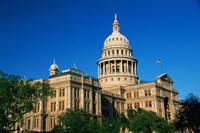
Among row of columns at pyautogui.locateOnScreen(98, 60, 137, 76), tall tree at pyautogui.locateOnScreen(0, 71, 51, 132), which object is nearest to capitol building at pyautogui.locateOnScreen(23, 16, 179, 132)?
row of columns at pyautogui.locateOnScreen(98, 60, 137, 76)

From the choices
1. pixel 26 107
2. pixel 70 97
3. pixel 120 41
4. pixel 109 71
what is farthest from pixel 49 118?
pixel 120 41

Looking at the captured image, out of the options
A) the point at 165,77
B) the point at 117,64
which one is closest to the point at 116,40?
the point at 117,64

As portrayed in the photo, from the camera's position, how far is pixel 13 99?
186 ft

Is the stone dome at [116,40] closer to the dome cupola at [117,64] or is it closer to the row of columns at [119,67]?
the dome cupola at [117,64]

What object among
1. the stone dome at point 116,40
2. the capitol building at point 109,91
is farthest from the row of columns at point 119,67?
the stone dome at point 116,40

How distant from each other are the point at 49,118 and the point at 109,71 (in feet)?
148

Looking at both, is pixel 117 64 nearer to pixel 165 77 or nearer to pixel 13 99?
pixel 165 77

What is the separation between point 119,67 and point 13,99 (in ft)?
247

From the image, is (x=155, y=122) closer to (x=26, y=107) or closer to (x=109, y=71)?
(x=26, y=107)

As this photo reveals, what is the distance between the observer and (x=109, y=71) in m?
128

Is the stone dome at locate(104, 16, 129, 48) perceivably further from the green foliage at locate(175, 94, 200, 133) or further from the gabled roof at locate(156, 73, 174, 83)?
the green foliage at locate(175, 94, 200, 133)

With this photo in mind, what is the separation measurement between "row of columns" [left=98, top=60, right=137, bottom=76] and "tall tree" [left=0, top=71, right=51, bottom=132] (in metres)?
70.7

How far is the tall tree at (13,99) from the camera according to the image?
5516 centimetres

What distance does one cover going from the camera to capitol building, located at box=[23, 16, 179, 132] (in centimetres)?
8788
